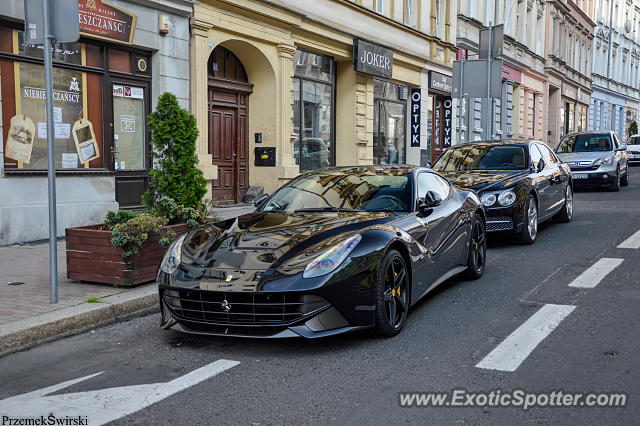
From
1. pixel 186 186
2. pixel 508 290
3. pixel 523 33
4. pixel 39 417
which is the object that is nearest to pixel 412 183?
pixel 508 290

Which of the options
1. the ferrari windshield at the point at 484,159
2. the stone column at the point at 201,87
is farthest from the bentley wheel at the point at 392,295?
the stone column at the point at 201,87

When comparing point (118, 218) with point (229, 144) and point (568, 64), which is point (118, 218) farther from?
point (568, 64)

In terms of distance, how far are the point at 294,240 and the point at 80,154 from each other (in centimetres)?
744

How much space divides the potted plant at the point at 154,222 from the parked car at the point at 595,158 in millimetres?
14115

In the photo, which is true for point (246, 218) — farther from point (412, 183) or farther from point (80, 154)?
point (80, 154)

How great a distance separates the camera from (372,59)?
20000 mm

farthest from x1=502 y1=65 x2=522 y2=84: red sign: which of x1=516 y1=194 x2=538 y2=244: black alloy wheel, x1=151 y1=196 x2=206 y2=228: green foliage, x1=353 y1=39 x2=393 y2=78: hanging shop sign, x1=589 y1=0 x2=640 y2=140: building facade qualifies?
x1=151 y1=196 x2=206 y2=228: green foliage

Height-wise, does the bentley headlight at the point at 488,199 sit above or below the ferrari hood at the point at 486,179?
below

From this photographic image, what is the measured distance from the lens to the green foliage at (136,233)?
6.71 meters

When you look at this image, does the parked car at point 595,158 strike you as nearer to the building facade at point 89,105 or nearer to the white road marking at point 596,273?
the white road marking at point 596,273

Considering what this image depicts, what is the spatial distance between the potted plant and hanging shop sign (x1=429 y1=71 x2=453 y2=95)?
59.5 feet

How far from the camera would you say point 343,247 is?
505 cm

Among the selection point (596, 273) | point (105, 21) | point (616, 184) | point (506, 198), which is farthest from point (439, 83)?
point (596, 273)

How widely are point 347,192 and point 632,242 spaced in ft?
17.9
